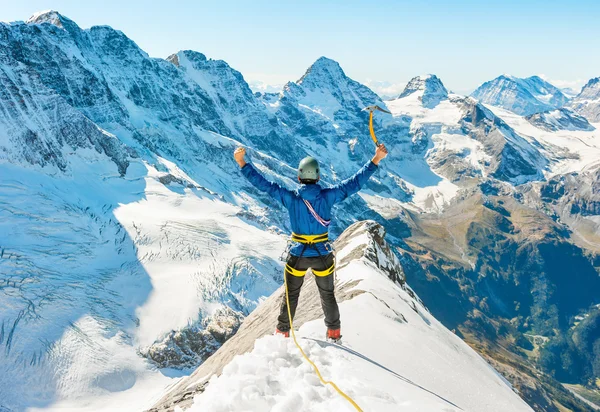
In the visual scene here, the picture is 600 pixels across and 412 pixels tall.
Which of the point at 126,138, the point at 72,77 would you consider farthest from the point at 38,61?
the point at 126,138

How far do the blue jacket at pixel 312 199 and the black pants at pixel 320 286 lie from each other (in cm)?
19

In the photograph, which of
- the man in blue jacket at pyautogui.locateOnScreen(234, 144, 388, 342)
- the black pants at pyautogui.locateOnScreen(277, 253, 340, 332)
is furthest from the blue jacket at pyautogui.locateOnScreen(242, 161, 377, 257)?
the black pants at pyautogui.locateOnScreen(277, 253, 340, 332)

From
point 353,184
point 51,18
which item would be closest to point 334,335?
point 353,184

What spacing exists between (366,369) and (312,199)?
4.37 meters

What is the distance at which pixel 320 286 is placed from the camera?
10656 millimetres

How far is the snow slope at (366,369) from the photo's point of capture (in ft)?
23.8

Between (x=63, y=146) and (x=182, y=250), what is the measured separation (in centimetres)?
4400

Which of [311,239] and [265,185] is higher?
[265,185]

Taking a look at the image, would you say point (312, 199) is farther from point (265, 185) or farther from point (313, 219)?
point (265, 185)

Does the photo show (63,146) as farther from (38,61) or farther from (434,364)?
(434,364)

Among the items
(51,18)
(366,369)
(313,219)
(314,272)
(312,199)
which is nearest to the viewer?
(366,369)

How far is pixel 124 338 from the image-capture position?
5141 centimetres

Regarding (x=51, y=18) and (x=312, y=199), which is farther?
(x=51, y=18)

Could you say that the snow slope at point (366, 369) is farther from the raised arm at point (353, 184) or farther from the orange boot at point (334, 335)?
the raised arm at point (353, 184)
